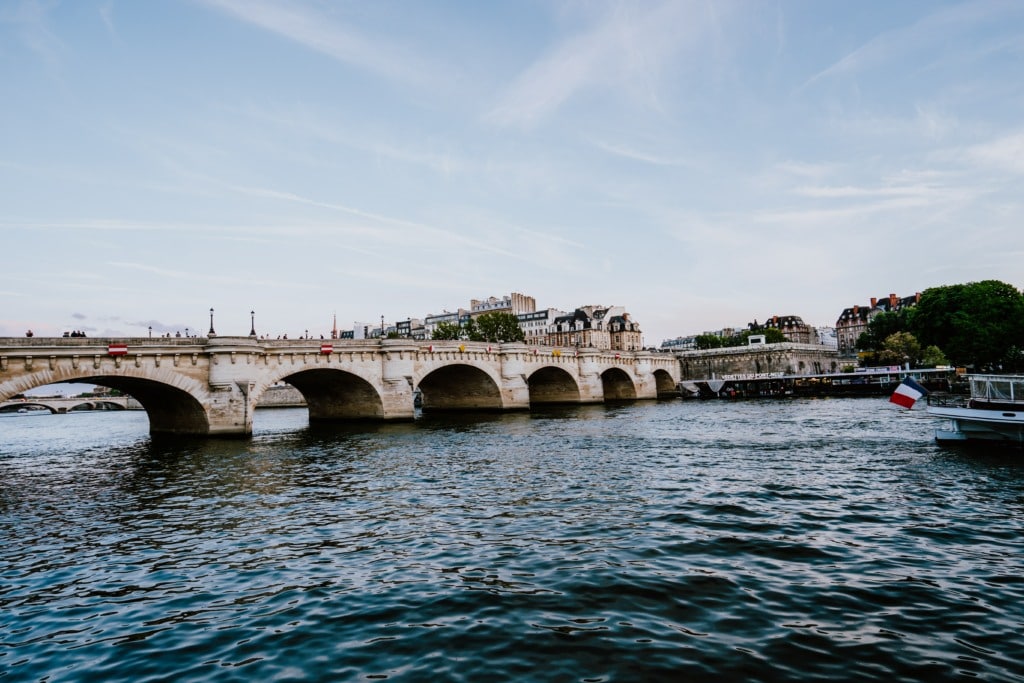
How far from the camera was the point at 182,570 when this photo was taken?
41.8 ft

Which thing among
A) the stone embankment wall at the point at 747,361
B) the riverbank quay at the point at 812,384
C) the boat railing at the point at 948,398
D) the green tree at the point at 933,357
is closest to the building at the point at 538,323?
the stone embankment wall at the point at 747,361

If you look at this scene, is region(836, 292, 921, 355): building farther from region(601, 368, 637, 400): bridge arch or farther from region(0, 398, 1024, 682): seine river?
region(0, 398, 1024, 682): seine river

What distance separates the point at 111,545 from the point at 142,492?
8.22 m

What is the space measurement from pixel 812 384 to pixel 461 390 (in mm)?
54731

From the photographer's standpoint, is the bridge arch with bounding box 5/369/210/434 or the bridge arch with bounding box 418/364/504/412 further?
the bridge arch with bounding box 418/364/504/412

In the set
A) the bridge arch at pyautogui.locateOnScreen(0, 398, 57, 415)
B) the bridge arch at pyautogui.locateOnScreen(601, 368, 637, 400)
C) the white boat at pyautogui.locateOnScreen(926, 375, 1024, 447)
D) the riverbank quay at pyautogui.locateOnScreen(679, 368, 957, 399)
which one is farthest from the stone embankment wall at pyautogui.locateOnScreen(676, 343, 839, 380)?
the bridge arch at pyautogui.locateOnScreen(0, 398, 57, 415)

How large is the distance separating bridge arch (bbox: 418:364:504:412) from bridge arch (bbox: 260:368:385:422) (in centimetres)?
887

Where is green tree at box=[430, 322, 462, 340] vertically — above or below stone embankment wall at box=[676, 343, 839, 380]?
above

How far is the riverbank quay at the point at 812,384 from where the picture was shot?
80375 mm

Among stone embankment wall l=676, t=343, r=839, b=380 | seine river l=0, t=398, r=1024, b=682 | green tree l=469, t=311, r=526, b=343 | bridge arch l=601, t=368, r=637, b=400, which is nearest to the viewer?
seine river l=0, t=398, r=1024, b=682

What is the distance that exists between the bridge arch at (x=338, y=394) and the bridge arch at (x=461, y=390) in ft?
29.1

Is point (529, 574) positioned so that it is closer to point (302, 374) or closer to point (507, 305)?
point (302, 374)

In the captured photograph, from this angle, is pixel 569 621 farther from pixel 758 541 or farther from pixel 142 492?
pixel 142 492

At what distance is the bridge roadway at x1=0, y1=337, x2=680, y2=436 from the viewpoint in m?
34.1
